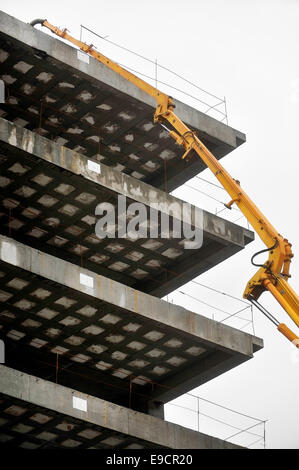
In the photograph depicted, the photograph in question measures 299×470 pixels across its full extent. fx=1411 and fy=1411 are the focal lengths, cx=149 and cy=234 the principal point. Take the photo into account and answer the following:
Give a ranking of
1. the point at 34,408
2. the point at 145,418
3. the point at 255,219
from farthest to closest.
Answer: the point at 255,219, the point at 145,418, the point at 34,408

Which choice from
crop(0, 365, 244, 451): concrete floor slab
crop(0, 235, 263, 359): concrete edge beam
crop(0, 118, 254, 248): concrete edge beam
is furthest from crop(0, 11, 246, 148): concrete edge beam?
crop(0, 365, 244, 451): concrete floor slab

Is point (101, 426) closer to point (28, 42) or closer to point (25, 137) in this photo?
point (25, 137)

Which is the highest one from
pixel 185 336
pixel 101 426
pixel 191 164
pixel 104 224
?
pixel 191 164

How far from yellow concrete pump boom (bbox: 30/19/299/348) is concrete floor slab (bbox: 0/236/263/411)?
95.3 inches

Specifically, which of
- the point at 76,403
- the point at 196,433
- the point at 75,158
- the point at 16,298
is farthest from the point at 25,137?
the point at 196,433

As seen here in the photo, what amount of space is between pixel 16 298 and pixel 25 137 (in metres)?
5.17

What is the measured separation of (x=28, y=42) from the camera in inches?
1709

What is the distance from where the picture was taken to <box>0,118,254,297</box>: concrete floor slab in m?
43.2

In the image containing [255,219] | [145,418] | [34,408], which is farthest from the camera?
[255,219]

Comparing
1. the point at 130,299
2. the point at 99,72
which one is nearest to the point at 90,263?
the point at 130,299

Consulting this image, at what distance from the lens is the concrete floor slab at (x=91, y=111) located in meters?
44.1

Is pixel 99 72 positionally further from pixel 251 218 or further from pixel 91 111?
pixel 251 218

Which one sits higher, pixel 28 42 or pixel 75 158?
pixel 28 42

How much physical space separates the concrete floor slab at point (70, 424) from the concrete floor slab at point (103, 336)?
260 centimetres
